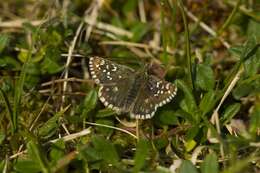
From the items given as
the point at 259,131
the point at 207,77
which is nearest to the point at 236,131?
the point at 259,131

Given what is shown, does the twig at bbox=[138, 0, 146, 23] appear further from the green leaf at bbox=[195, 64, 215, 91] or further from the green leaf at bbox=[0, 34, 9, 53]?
the green leaf at bbox=[0, 34, 9, 53]

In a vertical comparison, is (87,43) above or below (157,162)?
above

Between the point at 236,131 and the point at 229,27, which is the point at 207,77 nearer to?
the point at 236,131

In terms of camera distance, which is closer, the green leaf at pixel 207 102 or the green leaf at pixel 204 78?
the green leaf at pixel 207 102

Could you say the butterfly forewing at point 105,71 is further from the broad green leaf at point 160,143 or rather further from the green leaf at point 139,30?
the green leaf at point 139,30

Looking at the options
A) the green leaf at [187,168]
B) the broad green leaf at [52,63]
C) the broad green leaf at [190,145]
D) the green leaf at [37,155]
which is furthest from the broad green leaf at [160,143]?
the broad green leaf at [52,63]
